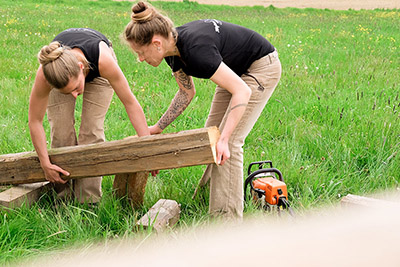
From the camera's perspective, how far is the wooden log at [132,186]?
2.90 m

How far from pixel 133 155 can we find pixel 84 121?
2.54ft

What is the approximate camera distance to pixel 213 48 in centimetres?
254

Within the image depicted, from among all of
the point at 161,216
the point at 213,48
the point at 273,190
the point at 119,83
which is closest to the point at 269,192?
the point at 273,190

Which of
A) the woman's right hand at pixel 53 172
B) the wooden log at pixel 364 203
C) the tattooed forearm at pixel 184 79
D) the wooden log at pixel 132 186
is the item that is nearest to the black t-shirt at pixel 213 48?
the tattooed forearm at pixel 184 79

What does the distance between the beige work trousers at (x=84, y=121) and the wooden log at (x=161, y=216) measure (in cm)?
55

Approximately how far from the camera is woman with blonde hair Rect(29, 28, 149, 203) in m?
2.50

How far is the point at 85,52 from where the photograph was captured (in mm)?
2742

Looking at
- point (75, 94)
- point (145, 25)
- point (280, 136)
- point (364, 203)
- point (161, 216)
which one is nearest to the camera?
point (145, 25)

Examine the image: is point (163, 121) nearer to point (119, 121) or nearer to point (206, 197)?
point (206, 197)

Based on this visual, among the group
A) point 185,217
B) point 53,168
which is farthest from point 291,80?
point 53,168

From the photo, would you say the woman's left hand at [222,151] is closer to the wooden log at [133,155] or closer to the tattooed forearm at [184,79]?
the wooden log at [133,155]

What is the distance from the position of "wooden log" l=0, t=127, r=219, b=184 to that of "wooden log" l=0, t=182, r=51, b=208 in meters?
0.15

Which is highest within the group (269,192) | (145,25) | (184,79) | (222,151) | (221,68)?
(145,25)

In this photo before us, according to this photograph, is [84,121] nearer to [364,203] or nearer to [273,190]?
[273,190]
